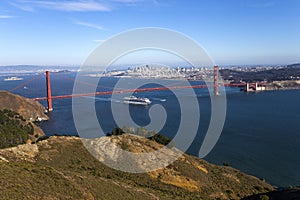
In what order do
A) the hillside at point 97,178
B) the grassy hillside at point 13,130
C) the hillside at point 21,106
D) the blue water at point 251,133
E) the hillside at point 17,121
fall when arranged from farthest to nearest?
the hillside at point 21,106, the hillside at point 17,121, the grassy hillside at point 13,130, the blue water at point 251,133, the hillside at point 97,178

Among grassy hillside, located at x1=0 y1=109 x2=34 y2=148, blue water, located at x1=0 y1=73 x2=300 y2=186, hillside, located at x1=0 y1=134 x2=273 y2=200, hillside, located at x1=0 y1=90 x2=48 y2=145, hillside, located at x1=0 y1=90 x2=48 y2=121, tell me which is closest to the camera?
hillside, located at x1=0 y1=134 x2=273 y2=200

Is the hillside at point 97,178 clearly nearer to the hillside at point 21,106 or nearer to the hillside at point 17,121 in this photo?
the hillside at point 17,121

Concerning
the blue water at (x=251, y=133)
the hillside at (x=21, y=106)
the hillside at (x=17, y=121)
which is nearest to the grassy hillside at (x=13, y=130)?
the hillside at (x=17, y=121)

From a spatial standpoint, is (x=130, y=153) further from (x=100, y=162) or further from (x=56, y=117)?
(x=56, y=117)

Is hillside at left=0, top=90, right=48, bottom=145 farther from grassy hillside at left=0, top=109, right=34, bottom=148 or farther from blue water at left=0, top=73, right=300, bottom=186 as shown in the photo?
blue water at left=0, top=73, right=300, bottom=186

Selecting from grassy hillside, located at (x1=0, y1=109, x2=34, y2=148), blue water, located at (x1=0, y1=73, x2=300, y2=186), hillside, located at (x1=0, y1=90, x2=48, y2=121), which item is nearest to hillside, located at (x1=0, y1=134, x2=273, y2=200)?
blue water, located at (x1=0, y1=73, x2=300, y2=186)

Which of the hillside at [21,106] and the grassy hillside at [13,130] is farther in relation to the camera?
the hillside at [21,106]

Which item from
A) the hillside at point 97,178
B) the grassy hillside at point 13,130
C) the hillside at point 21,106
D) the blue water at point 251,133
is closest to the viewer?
the hillside at point 97,178

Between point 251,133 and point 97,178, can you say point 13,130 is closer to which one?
point 97,178

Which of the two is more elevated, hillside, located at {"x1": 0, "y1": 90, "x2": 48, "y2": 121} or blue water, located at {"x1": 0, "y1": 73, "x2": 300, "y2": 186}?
hillside, located at {"x1": 0, "y1": 90, "x2": 48, "y2": 121}

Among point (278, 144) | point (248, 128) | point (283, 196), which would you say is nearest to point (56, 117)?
point (248, 128)
